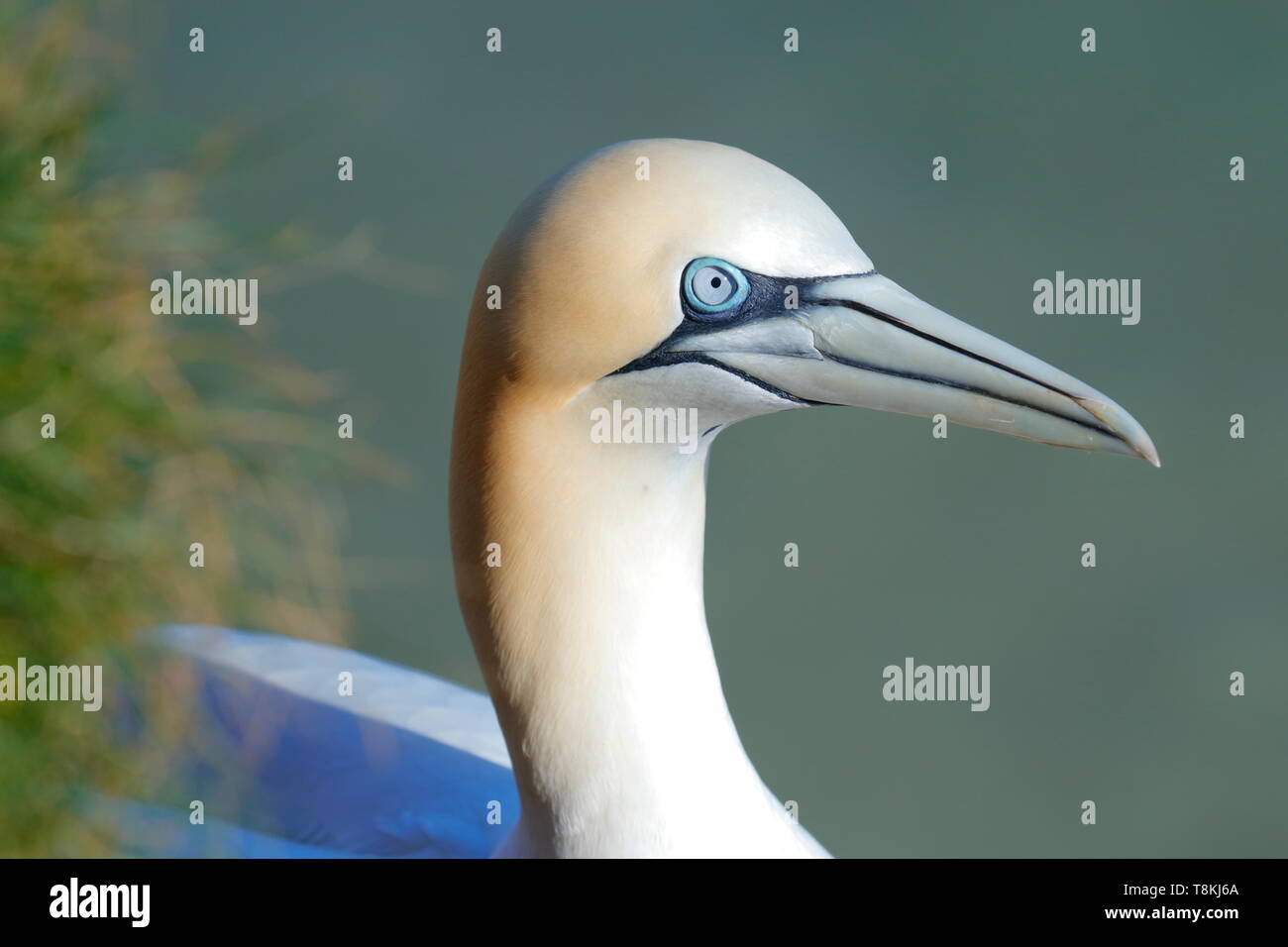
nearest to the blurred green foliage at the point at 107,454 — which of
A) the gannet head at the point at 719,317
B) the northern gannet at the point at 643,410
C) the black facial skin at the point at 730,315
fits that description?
the northern gannet at the point at 643,410

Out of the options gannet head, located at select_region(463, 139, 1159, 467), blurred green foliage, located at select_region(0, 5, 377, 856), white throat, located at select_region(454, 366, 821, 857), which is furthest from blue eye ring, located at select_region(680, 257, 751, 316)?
blurred green foliage, located at select_region(0, 5, 377, 856)

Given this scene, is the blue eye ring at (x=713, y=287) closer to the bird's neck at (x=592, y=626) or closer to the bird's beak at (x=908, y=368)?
the bird's beak at (x=908, y=368)

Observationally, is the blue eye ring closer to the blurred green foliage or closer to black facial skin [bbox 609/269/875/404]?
black facial skin [bbox 609/269/875/404]

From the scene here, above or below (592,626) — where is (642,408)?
above

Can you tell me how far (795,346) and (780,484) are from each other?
346 centimetres

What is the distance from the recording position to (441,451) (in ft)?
20.5

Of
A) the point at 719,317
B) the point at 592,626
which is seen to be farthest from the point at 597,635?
the point at 719,317

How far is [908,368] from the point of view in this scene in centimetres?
275

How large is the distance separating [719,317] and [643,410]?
21 cm

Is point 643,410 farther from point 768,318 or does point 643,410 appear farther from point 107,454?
point 107,454

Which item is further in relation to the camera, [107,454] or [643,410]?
[107,454]
